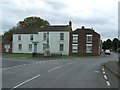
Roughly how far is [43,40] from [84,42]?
10297 mm

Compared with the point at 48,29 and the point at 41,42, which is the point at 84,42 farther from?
the point at 41,42

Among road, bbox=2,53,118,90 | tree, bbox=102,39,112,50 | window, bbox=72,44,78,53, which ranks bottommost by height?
road, bbox=2,53,118,90

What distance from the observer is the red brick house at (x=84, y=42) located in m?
80.7

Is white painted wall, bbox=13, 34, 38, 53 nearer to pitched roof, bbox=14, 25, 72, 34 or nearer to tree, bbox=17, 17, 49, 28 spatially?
pitched roof, bbox=14, 25, 72, 34

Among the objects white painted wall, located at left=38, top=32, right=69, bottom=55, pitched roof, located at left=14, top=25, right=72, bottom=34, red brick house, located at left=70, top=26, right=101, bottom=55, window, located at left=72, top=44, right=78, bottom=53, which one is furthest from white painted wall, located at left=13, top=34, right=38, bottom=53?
red brick house, located at left=70, top=26, right=101, bottom=55

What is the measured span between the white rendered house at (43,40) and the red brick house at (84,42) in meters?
2.79

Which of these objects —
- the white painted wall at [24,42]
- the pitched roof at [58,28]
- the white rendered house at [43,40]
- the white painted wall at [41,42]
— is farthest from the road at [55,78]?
the white painted wall at [24,42]

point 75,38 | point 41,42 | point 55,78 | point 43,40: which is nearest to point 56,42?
point 43,40

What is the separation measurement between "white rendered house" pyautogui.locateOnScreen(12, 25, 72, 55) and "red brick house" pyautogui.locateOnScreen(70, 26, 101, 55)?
2.79 m

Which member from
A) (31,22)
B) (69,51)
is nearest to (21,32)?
(69,51)

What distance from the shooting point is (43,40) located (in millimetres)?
80500

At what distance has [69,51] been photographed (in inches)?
3125

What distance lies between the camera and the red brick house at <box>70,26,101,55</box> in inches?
3177

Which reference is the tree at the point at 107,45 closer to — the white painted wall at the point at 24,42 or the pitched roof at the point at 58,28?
the pitched roof at the point at 58,28
